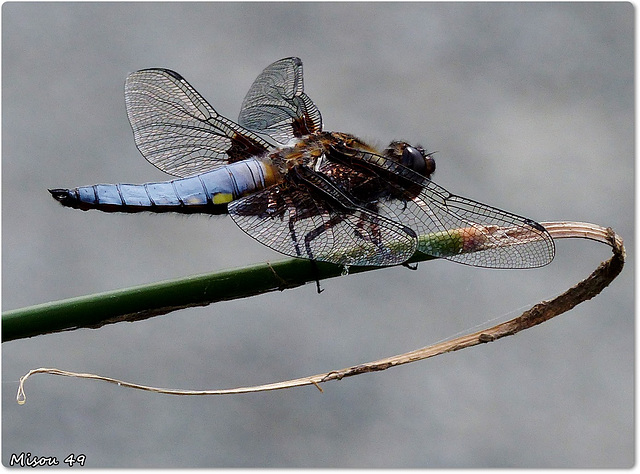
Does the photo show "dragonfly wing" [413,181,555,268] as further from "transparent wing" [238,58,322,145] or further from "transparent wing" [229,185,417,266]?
"transparent wing" [238,58,322,145]

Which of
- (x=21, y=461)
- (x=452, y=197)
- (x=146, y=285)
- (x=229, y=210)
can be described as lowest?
(x=21, y=461)

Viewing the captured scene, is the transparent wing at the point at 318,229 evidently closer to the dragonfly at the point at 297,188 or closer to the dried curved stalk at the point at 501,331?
the dragonfly at the point at 297,188

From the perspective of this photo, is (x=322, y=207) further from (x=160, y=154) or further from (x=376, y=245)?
(x=160, y=154)

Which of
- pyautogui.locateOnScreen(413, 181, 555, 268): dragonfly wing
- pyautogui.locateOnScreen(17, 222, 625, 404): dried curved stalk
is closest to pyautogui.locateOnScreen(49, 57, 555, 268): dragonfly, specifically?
pyautogui.locateOnScreen(413, 181, 555, 268): dragonfly wing

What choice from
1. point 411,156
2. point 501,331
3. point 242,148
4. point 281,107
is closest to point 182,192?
point 242,148

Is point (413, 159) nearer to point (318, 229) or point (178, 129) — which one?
point (318, 229)

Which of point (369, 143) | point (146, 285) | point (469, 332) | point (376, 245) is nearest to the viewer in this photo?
point (146, 285)

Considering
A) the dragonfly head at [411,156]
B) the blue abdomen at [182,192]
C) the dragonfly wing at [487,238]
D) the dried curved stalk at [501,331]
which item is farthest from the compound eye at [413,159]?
the dried curved stalk at [501,331]

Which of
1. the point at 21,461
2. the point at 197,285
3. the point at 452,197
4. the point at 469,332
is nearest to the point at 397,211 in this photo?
the point at 452,197
